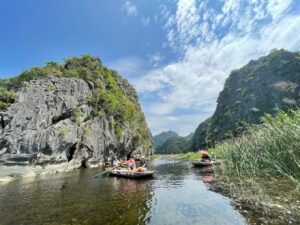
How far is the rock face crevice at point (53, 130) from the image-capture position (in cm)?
3381

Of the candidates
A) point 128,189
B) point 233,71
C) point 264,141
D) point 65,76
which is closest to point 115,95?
point 65,76

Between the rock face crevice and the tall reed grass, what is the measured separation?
26941 mm

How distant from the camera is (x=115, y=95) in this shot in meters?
66.9

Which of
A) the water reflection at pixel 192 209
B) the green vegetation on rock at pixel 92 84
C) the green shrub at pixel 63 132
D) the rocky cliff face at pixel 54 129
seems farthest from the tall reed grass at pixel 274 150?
the green vegetation on rock at pixel 92 84

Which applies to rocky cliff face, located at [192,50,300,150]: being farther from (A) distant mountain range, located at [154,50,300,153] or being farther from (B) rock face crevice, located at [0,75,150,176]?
(B) rock face crevice, located at [0,75,150,176]

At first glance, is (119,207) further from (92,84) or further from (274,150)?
(92,84)

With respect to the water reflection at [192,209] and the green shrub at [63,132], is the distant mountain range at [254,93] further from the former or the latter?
the water reflection at [192,209]

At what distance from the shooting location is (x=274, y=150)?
1412 centimetres

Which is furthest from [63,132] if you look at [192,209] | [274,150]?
[274,150]

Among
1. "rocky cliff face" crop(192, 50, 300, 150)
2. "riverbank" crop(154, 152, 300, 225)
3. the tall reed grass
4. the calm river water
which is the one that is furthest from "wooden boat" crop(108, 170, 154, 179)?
"rocky cliff face" crop(192, 50, 300, 150)

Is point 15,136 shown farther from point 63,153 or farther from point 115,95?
point 115,95

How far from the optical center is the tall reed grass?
12.1 m

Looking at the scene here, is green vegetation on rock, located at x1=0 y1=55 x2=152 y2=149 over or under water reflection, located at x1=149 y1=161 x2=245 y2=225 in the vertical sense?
over

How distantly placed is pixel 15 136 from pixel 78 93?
1711 centimetres
